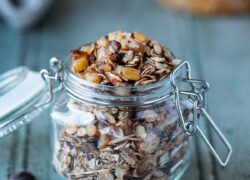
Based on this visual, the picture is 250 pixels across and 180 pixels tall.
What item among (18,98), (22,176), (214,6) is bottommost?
(22,176)

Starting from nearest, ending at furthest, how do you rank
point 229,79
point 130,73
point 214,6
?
point 130,73, point 229,79, point 214,6

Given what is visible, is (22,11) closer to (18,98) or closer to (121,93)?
(18,98)

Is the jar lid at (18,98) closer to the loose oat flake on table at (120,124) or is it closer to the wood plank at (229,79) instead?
the loose oat flake on table at (120,124)

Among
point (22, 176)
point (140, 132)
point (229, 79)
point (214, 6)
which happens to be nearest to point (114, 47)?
point (140, 132)

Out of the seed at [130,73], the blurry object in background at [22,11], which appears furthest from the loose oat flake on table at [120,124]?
the blurry object in background at [22,11]

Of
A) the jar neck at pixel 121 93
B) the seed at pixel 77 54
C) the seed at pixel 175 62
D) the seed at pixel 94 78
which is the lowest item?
the jar neck at pixel 121 93

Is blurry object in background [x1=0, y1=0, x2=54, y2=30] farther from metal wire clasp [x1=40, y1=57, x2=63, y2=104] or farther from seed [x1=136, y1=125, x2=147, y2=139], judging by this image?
seed [x1=136, y1=125, x2=147, y2=139]

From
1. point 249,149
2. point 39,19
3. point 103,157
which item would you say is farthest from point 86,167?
point 39,19
